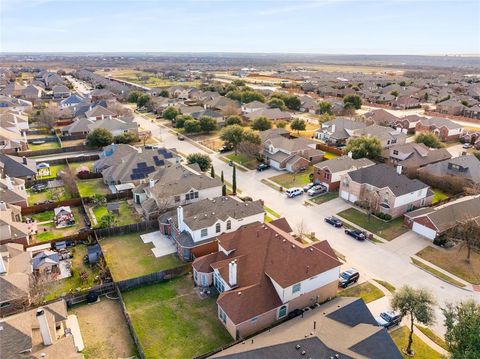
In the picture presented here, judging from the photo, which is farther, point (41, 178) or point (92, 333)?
point (41, 178)

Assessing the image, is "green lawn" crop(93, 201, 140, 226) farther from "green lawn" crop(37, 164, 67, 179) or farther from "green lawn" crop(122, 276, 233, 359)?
"green lawn" crop(37, 164, 67, 179)

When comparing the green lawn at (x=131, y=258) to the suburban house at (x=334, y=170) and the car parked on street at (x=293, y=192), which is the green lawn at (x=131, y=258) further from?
the suburban house at (x=334, y=170)

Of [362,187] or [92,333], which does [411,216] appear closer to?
[362,187]

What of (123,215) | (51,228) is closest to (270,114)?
(123,215)

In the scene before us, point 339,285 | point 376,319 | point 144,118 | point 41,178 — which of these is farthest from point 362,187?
point 144,118

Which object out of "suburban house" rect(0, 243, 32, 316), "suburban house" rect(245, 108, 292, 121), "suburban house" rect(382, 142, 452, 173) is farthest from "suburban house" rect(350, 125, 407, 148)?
"suburban house" rect(0, 243, 32, 316)

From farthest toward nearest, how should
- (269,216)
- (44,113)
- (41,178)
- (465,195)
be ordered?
(44,113) → (41,178) → (465,195) → (269,216)

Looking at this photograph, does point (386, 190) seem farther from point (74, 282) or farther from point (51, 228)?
point (51, 228)

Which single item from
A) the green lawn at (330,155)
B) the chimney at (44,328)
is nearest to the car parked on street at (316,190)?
the green lawn at (330,155)
